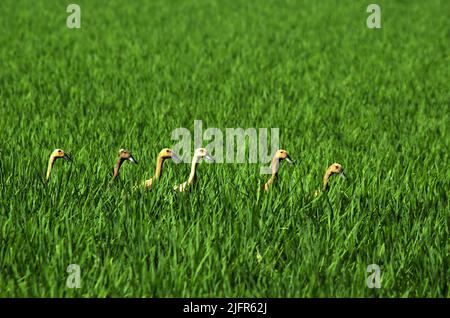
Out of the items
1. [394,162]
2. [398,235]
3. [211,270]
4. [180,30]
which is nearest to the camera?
[211,270]

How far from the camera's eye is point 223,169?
15.5 ft

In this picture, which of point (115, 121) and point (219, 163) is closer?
point (219, 163)

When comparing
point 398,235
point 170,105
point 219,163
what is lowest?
point 398,235

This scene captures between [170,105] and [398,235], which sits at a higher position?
[170,105]

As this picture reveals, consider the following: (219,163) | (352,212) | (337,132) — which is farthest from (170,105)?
(352,212)

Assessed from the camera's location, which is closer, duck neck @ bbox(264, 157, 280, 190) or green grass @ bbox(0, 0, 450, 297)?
green grass @ bbox(0, 0, 450, 297)

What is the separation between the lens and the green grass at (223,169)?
3.29 meters

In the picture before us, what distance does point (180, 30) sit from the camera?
44.1 ft

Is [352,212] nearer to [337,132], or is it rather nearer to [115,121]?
[337,132]

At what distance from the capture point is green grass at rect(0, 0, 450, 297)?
3.29 metres

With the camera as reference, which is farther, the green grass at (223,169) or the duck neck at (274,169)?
the duck neck at (274,169)
